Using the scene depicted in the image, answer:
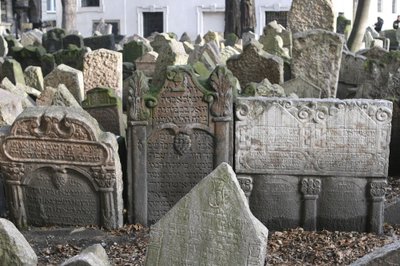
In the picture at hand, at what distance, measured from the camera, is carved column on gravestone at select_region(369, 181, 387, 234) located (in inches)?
276

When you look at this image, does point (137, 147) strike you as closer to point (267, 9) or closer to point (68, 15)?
point (68, 15)

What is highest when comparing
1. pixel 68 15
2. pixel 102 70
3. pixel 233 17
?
pixel 68 15

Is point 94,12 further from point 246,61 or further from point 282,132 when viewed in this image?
point 282,132

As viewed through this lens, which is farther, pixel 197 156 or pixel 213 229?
pixel 197 156

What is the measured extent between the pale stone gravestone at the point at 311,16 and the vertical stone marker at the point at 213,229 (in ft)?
37.8

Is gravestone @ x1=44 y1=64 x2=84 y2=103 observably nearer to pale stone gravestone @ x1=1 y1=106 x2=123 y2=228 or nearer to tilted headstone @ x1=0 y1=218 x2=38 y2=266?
pale stone gravestone @ x1=1 y1=106 x2=123 y2=228

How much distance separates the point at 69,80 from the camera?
34.4 feet

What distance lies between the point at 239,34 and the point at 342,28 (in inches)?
147

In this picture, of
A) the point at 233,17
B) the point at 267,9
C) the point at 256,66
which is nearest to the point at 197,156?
the point at 256,66

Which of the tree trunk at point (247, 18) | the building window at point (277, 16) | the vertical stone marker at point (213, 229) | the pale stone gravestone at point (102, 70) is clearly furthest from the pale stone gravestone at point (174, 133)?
the building window at point (277, 16)

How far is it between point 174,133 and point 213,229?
111 inches

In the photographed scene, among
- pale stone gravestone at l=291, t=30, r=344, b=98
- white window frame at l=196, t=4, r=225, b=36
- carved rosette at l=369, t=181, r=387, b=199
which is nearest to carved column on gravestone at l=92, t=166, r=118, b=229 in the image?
carved rosette at l=369, t=181, r=387, b=199

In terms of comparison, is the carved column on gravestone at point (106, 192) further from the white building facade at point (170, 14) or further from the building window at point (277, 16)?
the building window at point (277, 16)

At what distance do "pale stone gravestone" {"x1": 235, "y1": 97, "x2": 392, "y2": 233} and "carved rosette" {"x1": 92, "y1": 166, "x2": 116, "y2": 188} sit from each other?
1.25 m
